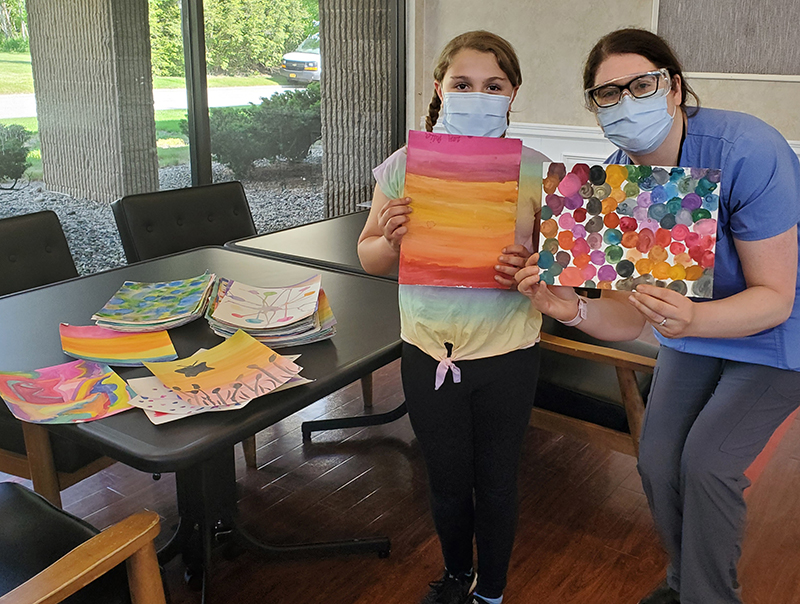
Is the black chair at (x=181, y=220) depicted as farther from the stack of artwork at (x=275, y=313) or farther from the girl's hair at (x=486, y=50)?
the girl's hair at (x=486, y=50)

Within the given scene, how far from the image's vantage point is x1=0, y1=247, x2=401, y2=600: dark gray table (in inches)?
48.2

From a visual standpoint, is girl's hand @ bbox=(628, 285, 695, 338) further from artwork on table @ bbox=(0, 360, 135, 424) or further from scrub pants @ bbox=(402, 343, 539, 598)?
artwork on table @ bbox=(0, 360, 135, 424)

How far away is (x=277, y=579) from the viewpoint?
1993mm

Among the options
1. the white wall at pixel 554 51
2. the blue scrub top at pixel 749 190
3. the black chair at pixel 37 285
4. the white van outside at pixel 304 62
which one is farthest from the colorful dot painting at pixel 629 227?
the white van outside at pixel 304 62

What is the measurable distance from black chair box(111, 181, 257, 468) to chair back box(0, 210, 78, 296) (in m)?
0.27

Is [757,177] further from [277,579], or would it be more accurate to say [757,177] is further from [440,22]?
[440,22]

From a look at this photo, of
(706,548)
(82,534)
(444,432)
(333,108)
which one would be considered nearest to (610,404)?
(706,548)

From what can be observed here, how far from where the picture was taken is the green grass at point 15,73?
3395 mm

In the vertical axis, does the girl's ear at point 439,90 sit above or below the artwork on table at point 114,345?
above

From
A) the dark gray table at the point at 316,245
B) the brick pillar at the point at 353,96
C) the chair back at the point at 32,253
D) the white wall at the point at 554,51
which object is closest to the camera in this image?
the chair back at the point at 32,253

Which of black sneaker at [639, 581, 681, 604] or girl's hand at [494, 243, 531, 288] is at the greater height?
girl's hand at [494, 243, 531, 288]

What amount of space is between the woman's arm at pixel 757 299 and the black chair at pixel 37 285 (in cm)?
122

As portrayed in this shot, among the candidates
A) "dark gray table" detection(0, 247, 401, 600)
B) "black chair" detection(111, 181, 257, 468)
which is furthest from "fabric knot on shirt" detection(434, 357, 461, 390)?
"black chair" detection(111, 181, 257, 468)

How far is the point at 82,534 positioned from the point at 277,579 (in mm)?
740
